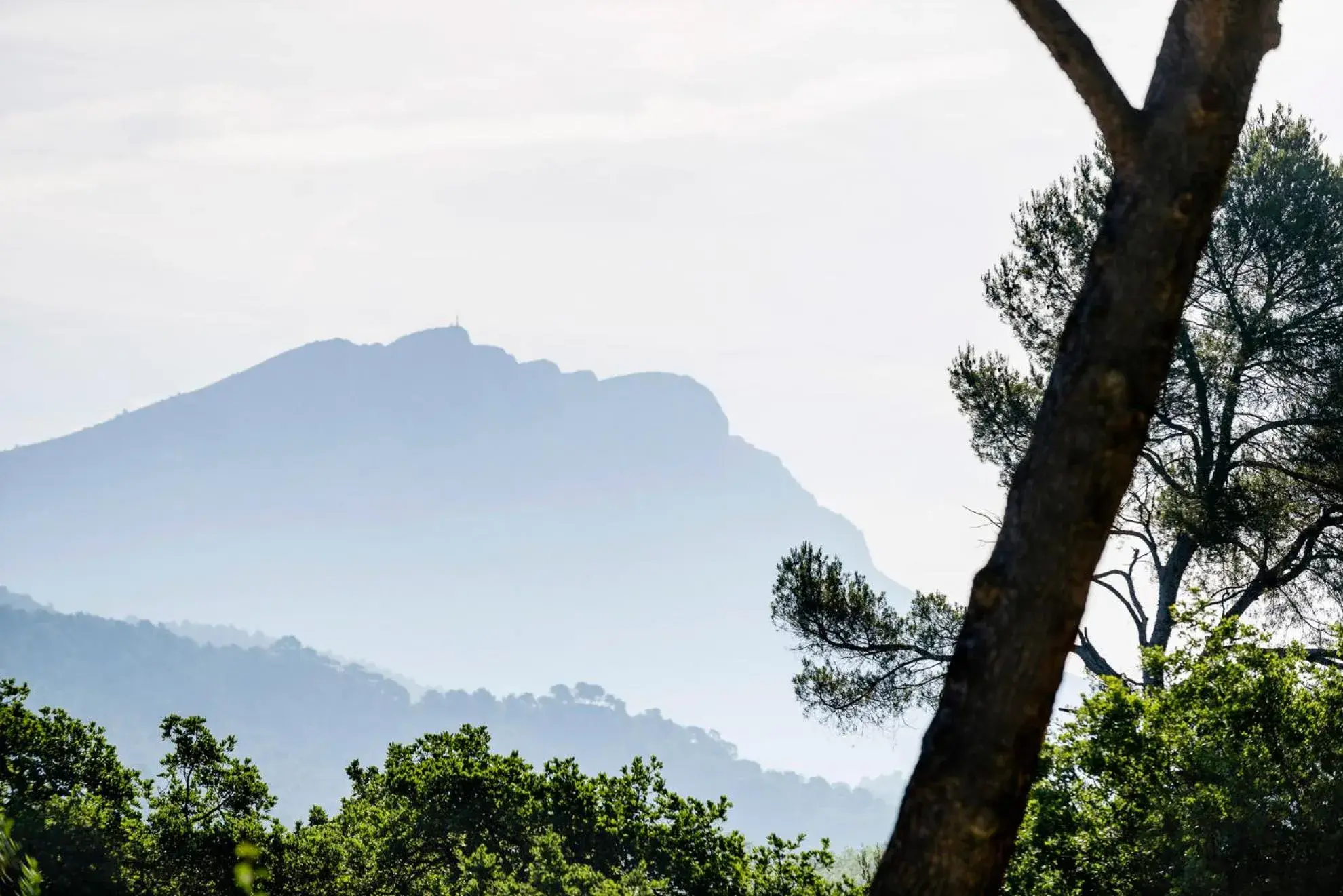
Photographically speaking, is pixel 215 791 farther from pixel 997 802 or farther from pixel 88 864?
pixel 997 802

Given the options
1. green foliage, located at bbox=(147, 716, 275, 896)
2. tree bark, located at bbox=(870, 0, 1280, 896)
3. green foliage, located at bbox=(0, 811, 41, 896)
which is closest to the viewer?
green foliage, located at bbox=(0, 811, 41, 896)

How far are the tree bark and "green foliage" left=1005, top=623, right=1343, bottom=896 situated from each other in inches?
185

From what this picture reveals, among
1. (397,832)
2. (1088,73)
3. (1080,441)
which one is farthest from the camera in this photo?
(397,832)

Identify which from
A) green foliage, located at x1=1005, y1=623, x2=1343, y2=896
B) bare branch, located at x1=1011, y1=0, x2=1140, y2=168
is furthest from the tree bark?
green foliage, located at x1=1005, y1=623, x2=1343, y2=896

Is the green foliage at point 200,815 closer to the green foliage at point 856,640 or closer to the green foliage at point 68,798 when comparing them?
the green foliage at point 68,798

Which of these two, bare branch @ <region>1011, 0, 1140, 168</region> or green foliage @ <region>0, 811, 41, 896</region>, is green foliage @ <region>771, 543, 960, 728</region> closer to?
bare branch @ <region>1011, 0, 1140, 168</region>

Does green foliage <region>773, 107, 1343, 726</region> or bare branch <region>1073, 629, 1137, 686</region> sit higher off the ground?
green foliage <region>773, 107, 1343, 726</region>

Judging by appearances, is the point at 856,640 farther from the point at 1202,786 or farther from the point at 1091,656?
the point at 1202,786

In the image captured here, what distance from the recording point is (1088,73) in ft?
12.0

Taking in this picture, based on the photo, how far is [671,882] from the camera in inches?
400

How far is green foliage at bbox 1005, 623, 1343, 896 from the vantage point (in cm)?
707

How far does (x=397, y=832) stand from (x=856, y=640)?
244 inches

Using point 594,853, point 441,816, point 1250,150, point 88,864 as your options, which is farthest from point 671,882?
point 1250,150

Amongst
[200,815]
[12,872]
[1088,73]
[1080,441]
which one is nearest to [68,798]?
[200,815]
